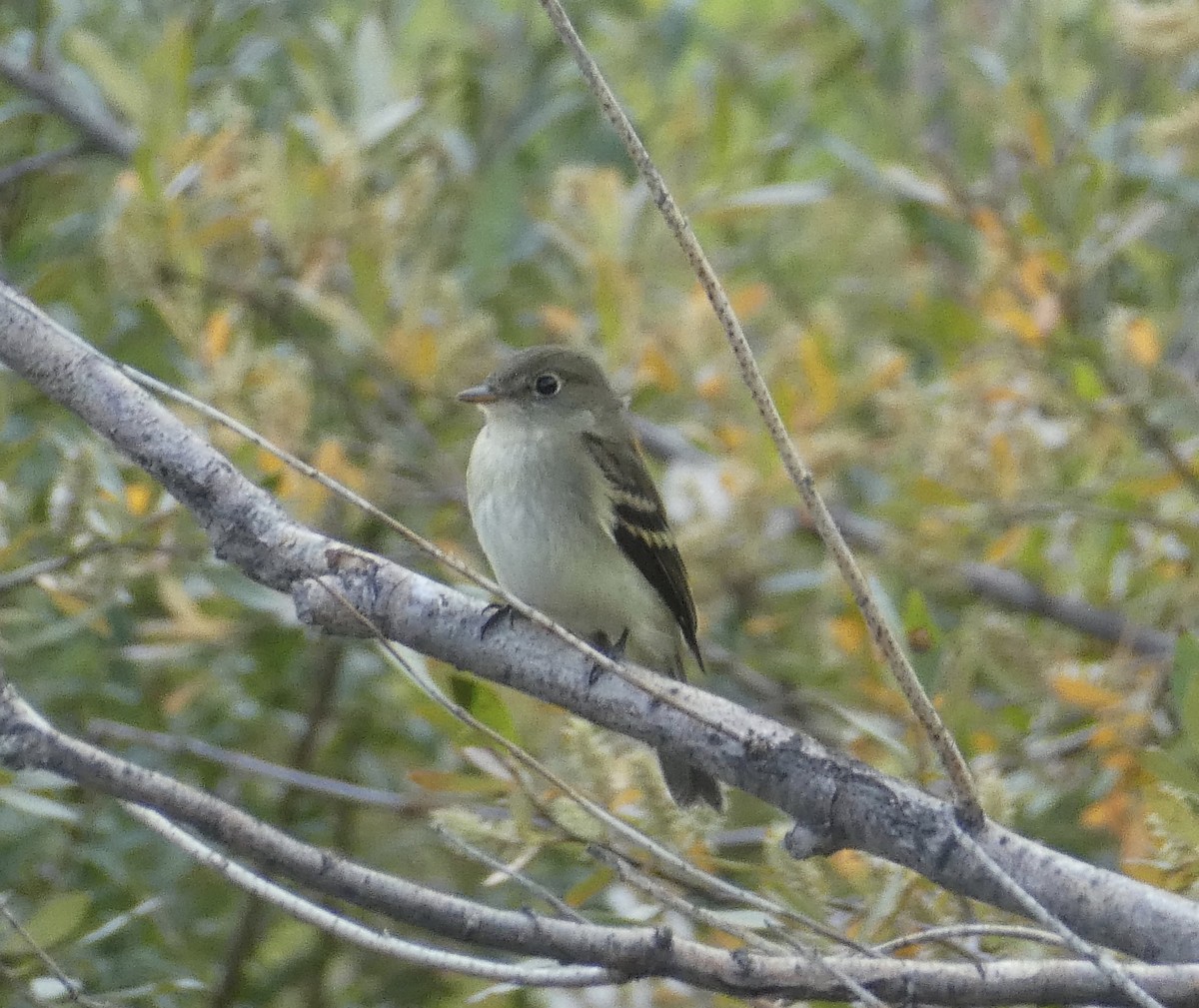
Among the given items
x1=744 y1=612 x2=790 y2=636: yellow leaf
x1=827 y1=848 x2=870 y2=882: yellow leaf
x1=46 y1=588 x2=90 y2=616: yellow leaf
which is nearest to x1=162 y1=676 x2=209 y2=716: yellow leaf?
x1=46 y1=588 x2=90 y2=616: yellow leaf

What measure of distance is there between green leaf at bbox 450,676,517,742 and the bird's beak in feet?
3.93

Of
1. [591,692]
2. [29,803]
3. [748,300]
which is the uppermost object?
[748,300]

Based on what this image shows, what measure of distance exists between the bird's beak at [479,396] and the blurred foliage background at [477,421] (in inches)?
4.7

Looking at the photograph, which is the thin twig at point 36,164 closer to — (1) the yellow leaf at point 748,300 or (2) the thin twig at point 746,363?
(1) the yellow leaf at point 748,300

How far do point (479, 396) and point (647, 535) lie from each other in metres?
0.47

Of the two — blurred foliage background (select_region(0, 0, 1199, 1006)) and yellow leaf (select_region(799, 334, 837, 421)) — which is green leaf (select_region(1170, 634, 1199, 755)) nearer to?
blurred foliage background (select_region(0, 0, 1199, 1006))

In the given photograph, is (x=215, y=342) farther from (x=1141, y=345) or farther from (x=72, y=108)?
(x=1141, y=345)

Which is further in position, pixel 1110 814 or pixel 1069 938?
pixel 1110 814

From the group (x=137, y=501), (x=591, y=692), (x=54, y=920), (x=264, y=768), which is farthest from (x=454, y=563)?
(x=137, y=501)

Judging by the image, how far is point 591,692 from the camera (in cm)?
206

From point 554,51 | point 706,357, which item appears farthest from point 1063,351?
point 554,51

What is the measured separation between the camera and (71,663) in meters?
3.50

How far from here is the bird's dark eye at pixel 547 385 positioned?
12.2ft

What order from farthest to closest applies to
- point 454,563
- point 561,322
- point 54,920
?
point 561,322
point 54,920
point 454,563
